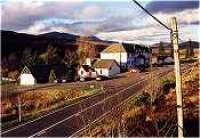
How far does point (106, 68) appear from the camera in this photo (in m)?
78.3

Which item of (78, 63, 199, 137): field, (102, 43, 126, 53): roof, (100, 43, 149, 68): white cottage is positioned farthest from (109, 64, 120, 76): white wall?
(78, 63, 199, 137): field

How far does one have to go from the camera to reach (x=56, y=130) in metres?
27.9

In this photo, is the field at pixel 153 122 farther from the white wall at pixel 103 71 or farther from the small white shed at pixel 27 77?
the white wall at pixel 103 71

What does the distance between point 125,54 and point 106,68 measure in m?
16.1

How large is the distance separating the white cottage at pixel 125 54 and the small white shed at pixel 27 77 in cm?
2773

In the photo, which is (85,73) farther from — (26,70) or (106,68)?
(26,70)

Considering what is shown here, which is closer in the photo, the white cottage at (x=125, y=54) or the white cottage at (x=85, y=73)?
the white cottage at (x=85, y=73)

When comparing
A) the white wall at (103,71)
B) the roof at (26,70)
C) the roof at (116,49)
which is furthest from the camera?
the roof at (116,49)

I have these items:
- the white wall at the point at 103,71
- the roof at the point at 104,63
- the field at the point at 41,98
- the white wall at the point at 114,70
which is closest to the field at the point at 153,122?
the field at the point at 41,98

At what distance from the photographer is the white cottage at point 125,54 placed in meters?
93.5

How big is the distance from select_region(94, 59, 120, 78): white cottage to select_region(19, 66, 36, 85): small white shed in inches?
535

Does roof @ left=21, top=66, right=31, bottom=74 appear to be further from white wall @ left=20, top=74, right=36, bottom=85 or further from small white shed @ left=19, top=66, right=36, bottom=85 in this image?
white wall @ left=20, top=74, right=36, bottom=85

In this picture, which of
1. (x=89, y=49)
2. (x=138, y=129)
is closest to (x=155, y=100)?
(x=138, y=129)

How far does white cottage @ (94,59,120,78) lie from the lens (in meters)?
78.3
